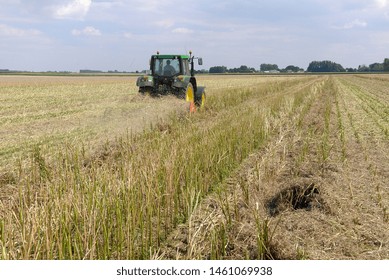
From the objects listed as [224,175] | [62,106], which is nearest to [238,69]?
[62,106]

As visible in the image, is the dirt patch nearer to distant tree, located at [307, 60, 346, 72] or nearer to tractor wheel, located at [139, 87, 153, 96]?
tractor wheel, located at [139, 87, 153, 96]

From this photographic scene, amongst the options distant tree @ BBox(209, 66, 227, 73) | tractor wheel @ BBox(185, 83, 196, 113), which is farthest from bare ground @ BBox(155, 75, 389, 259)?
distant tree @ BBox(209, 66, 227, 73)

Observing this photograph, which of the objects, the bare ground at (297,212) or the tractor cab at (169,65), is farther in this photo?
the tractor cab at (169,65)

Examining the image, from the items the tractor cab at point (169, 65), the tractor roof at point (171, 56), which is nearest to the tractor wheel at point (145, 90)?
the tractor cab at point (169, 65)

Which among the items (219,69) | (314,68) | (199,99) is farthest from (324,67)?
(199,99)

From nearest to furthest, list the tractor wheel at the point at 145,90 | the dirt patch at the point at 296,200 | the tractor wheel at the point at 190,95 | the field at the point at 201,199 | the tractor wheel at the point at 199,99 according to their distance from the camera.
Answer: the field at the point at 201,199 → the dirt patch at the point at 296,200 → the tractor wheel at the point at 190,95 → the tractor wheel at the point at 145,90 → the tractor wheel at the point at 199,99

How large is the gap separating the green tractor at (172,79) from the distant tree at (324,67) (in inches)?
5968

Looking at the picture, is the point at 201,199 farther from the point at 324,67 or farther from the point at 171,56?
the point at 324,67

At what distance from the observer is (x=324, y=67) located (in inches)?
5999

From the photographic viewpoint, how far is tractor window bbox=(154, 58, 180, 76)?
13070 mm

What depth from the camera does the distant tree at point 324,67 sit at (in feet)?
492

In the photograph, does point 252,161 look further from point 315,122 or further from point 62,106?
point 62,106

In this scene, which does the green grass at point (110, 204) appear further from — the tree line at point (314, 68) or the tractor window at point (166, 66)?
the tree line at point (314, 68)

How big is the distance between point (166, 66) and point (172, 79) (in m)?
0.78
